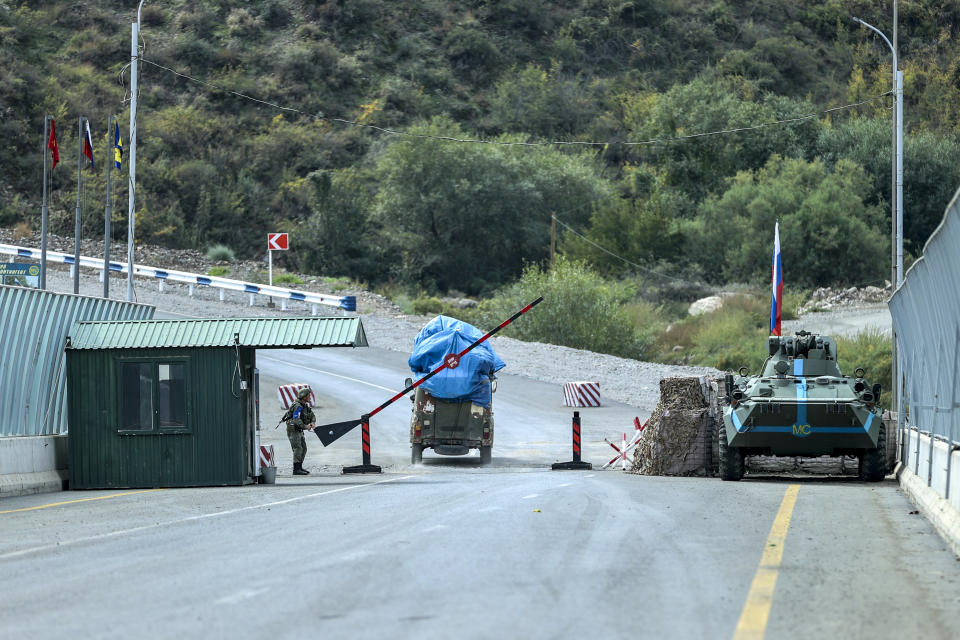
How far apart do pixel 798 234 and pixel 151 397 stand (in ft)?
179

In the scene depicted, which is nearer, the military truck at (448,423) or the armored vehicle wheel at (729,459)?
the armored vehicle wheel at (729,459)

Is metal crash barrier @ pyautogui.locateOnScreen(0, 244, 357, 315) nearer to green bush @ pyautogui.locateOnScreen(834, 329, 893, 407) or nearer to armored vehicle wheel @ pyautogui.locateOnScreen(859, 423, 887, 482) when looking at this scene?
green bush @ pyautogui.locateOnScreen(834, 329, 893, 407)

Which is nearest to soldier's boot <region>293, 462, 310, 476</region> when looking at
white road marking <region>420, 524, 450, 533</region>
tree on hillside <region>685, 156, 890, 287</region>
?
white road marking <region>420, 524, 450, 533</region>

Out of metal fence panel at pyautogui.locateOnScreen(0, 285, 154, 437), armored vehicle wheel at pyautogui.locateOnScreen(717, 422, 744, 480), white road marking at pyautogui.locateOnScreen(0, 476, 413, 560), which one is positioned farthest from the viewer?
armored vehicle wheel at pyautogui.locateOnScreen(717, 422, 744, 480)

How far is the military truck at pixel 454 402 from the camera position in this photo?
26.4 m

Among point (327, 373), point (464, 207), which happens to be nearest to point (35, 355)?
point (327, 373)

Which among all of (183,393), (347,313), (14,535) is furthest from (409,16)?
(14,535)

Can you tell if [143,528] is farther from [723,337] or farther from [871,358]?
[723,337]

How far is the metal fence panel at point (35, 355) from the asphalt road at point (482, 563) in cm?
170

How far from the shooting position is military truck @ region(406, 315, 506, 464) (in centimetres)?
2639

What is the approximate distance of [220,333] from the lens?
21031 millimetres

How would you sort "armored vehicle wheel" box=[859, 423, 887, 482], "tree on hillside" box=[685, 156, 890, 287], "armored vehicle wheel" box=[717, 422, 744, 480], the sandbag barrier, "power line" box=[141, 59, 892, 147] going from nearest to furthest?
"armored vehicle wheel" box=[859, 423, 887, 482], "armored vehicle wheel" box=[717, 422, 744, 480], the sandbag barrier, "tree on hillside" box=[685, 156, 890, 287], "power line" box=[141, 59, 892, 147]

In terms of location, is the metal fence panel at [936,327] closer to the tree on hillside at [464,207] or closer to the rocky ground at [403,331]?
the rocky ground at [403,331]

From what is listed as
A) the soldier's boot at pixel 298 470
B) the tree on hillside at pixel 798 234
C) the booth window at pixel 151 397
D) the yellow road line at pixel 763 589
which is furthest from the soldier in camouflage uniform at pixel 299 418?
the tree on hillside at pixel 798 234
